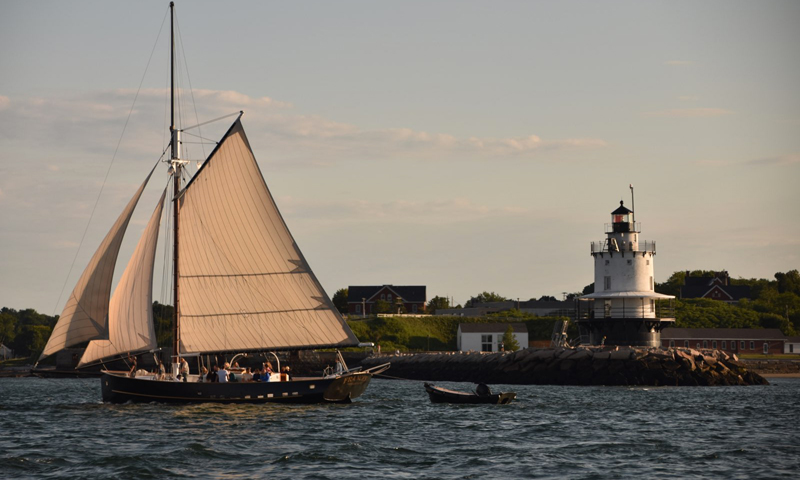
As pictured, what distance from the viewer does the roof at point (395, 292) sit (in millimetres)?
161250

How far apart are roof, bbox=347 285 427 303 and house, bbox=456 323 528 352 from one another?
40.0m

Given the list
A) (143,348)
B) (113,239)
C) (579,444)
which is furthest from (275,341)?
(579,444)

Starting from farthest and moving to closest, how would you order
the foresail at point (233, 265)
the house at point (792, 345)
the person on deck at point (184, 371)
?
the house at point (792, 345), the foresail at point (233, 265), the person on deck at point (184, 371)

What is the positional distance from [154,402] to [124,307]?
4.94m

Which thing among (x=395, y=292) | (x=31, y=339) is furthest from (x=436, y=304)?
(x=31, y=339)

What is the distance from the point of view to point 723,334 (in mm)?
118375

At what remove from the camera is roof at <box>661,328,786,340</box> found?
116m

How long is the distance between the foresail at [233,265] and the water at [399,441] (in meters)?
3.75

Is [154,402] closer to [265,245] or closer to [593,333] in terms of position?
[265,245]

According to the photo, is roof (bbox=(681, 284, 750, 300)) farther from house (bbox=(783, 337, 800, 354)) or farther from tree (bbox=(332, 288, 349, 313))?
tree (bbox=(332, 288, 349, 313))

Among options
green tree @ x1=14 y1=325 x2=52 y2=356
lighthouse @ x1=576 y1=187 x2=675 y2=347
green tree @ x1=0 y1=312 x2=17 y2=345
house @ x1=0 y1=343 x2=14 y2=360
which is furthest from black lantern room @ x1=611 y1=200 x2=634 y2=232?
Result: green tree @ x1=0 y1=312 x2=17 y2=345

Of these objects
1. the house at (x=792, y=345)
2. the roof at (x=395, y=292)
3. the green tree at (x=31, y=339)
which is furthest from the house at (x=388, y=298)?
the house at (x=792, y=345)

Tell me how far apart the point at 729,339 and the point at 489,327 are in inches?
1175

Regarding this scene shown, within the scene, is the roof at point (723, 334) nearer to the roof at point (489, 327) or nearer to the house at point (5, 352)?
the roof at point (489, 327)
